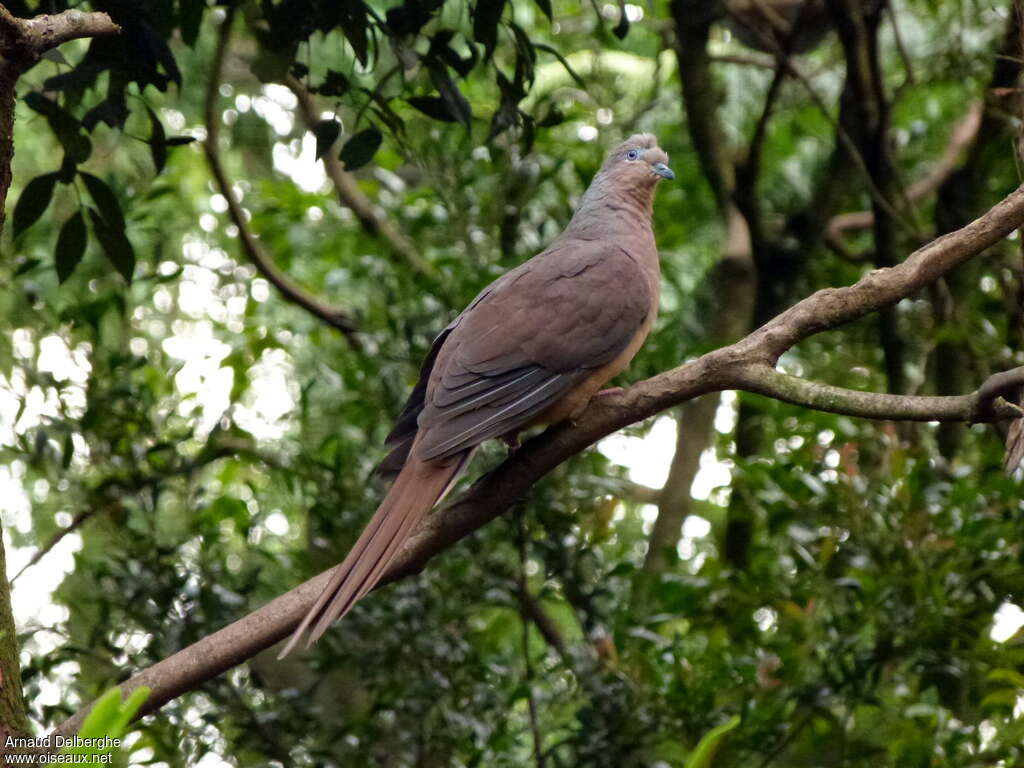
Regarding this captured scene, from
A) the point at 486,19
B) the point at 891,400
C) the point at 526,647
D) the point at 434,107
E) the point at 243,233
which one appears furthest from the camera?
the point at 243,233

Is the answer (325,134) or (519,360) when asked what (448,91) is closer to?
(325,134)

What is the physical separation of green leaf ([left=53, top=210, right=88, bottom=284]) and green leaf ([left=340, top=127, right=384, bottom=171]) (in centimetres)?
66

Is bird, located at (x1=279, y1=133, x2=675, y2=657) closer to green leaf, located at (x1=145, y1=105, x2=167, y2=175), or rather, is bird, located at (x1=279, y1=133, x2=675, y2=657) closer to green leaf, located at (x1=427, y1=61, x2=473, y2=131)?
green leaf, located at (x1=427, y1=61, x2=473, y2=131)

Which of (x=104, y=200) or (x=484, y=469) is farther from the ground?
(x=104, y=200)

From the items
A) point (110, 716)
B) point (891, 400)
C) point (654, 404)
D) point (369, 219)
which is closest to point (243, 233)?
point (369, 219)

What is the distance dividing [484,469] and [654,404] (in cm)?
128

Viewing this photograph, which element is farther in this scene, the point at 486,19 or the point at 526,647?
the point at 526,647

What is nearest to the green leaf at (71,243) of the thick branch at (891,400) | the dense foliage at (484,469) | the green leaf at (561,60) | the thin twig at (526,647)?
the dense foliage at (484,469)

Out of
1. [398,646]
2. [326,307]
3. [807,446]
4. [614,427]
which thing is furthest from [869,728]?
[326,307]

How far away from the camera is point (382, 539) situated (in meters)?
2.54

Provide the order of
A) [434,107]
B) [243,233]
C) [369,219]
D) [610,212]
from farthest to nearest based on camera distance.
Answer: [369,219]
[243,233]
[610,212]
[434,107]

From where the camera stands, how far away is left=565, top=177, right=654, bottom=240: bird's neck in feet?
11.5

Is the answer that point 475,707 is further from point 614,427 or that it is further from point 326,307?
point 326,307

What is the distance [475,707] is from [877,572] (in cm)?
127
